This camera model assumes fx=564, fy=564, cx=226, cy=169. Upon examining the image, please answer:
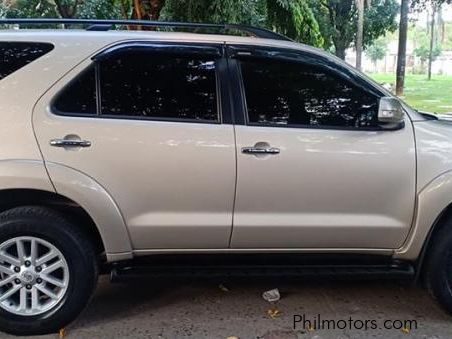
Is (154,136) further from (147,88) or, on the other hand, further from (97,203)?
(97,203)

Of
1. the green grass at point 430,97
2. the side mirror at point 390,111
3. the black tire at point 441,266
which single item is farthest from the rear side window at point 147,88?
the green grass at point 430,97

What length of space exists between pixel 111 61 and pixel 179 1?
430cm

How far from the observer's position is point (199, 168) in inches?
141

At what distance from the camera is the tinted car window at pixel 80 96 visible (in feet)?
11.6

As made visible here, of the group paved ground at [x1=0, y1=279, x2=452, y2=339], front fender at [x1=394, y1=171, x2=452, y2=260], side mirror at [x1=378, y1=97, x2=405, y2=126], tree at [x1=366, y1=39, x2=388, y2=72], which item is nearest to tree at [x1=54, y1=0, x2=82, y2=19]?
paved ground at [x1=0, y1=279, x2=452, y2=339]

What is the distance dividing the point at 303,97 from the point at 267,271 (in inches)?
46.9

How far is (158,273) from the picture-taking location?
12.0 ft

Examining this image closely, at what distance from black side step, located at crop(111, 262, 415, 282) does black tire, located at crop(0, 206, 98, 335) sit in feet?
→ 0.67

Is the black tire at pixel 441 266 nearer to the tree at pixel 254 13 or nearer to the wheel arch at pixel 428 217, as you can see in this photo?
the wheel arch at pixel 428 217

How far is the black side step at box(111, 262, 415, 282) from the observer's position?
3.65 metres

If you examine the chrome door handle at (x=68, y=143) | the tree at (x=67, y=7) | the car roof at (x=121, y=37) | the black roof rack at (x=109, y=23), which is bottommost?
the chrome door handle at (x=68, y=143)

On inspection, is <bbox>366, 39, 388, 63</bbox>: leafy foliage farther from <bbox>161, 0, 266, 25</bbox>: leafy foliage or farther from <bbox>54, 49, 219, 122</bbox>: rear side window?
<bbox>54, 49, 219, 122</bbox>: rear side window

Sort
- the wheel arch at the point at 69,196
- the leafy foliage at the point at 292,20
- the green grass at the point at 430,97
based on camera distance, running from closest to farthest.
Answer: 1. the wheel arch at the point at 69,196
2. the leafy foliage at the point at 292,20
3. the green grass at the point at 430,97

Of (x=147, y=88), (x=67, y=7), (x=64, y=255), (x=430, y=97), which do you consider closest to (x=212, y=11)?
(x=147, y=88)
